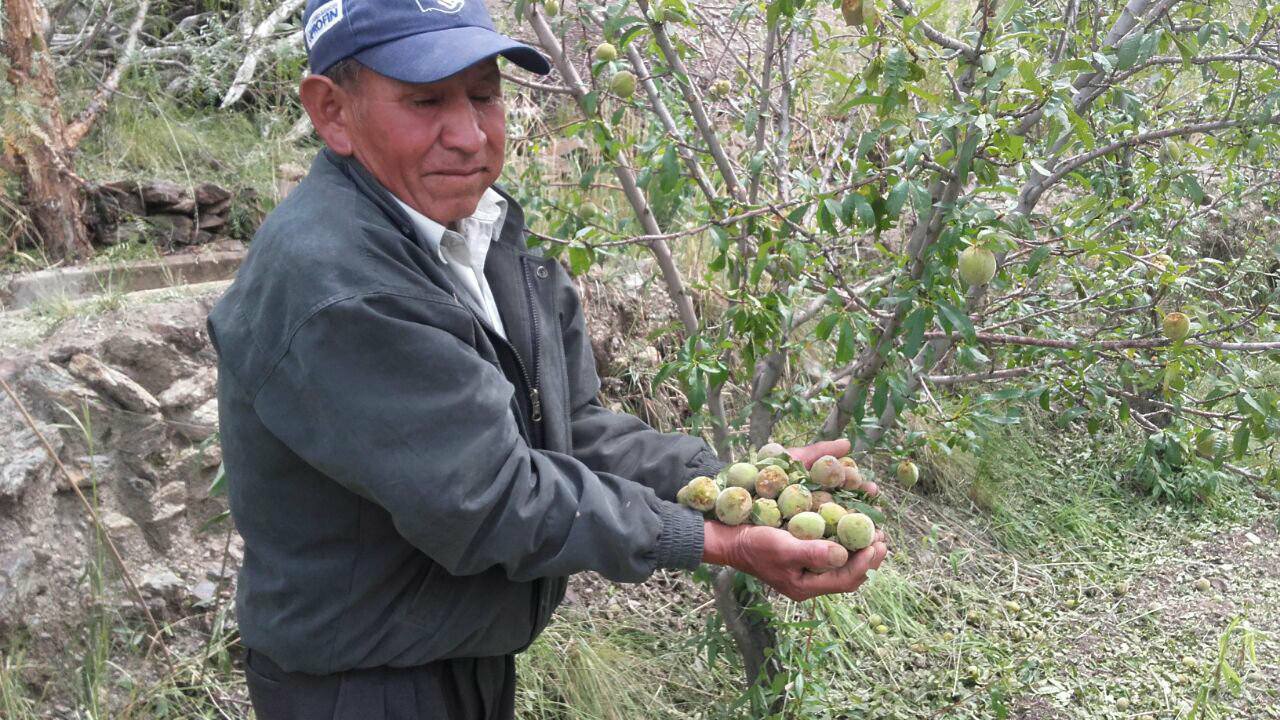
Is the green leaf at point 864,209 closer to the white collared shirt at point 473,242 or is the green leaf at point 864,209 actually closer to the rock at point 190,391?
the white collared shirt at point 473,242

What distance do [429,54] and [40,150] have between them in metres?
2.97

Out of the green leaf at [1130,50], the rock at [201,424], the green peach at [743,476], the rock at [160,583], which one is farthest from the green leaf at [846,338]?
the rock at [160,583]

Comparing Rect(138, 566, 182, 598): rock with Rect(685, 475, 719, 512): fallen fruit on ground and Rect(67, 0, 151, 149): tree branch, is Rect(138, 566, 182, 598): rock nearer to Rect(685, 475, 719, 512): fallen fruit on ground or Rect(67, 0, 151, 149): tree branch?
Rect(685, 475, 719, 512): fallen fruit on ground

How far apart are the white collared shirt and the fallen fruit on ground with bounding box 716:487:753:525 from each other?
50cm

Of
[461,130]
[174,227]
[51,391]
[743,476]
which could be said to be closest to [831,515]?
[743,476]

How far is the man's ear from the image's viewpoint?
1634 millimetres

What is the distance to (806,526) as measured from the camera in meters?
1.81

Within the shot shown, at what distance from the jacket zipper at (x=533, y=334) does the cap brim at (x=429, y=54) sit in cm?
45

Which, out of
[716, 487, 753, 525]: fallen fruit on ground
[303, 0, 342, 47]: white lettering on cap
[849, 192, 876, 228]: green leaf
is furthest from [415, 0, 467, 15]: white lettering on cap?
[716, 487, 753, 525]: fallen fruit on ground

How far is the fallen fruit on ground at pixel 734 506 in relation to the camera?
185 centimetres

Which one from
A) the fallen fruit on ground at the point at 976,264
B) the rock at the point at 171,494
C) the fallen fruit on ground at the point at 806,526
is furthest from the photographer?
the rock at the point at 171,494

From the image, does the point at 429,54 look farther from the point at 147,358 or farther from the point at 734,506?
the point at 147,358

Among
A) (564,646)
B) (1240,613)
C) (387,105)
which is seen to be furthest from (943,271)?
(1240,613)

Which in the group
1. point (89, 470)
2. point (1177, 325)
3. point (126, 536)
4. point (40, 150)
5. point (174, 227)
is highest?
point (1177, 325)
